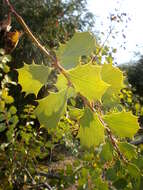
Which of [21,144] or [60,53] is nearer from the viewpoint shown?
[60,53]

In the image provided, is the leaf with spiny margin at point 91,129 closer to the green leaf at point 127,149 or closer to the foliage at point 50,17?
the green leaf at point 127,149

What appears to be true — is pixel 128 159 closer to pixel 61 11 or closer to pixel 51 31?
pixel 51 31

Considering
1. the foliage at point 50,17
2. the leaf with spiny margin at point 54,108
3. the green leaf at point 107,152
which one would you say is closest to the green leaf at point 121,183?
the green leaf at point 107,152

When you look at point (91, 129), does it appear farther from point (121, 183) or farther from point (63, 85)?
point (121, 183)

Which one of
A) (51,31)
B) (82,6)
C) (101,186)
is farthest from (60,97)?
(82,6)

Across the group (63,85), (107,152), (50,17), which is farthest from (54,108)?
(50,17)

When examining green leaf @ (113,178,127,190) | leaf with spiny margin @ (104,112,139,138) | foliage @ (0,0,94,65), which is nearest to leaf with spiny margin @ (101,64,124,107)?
leaf with spiny margin @ (104,112,139,138)
